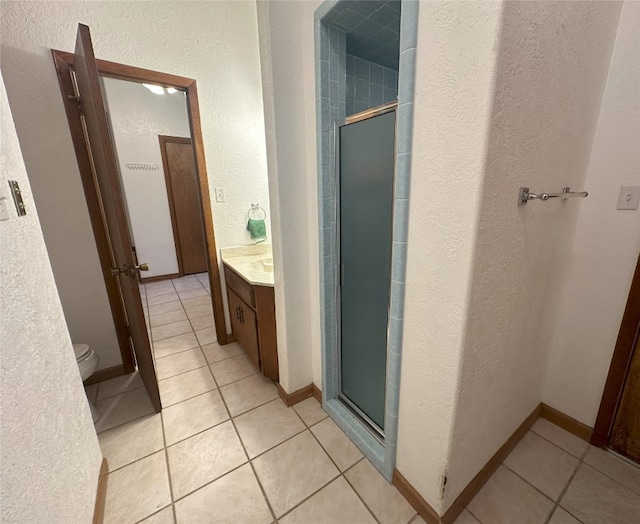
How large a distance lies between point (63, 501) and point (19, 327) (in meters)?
0.56

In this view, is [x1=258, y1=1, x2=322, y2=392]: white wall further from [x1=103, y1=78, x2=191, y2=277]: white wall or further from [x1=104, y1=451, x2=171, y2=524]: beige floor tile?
[x1=103, y1=78, x2=191, y2=277]: white wall

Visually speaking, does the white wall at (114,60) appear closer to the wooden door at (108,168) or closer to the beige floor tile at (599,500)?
the wooden door at (108,168)

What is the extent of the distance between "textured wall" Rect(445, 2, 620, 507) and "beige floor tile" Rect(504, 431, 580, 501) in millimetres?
147

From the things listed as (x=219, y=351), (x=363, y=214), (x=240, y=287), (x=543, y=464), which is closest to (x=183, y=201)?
(x=219, y=351)

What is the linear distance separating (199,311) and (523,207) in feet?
9.86

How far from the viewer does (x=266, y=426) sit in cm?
155

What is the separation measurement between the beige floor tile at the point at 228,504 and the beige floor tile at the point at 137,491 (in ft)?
0.37

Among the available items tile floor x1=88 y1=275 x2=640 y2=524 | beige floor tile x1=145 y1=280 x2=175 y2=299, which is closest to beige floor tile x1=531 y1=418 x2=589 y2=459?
tile floor x1=88 y1=275 x2=640 y2=524

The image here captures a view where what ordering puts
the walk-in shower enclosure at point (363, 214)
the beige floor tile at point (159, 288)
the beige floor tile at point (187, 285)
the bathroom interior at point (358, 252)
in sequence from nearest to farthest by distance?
the bathroom interior at point (358, 252) < the walk-in shower enclosure at point (363, 214) < the beige floor tile at point (159, 288) < the beige floor tile at point (187, 285)

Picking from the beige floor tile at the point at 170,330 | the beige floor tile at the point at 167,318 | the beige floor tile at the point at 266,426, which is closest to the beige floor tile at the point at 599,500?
the beige floor tile at the point at 266,426

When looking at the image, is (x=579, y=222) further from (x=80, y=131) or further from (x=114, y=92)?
(x=114, y=92)

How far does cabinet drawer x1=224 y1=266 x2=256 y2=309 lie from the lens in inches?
68.6

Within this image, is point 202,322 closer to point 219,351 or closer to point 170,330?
point 170,330

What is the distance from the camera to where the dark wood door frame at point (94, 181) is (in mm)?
1607
